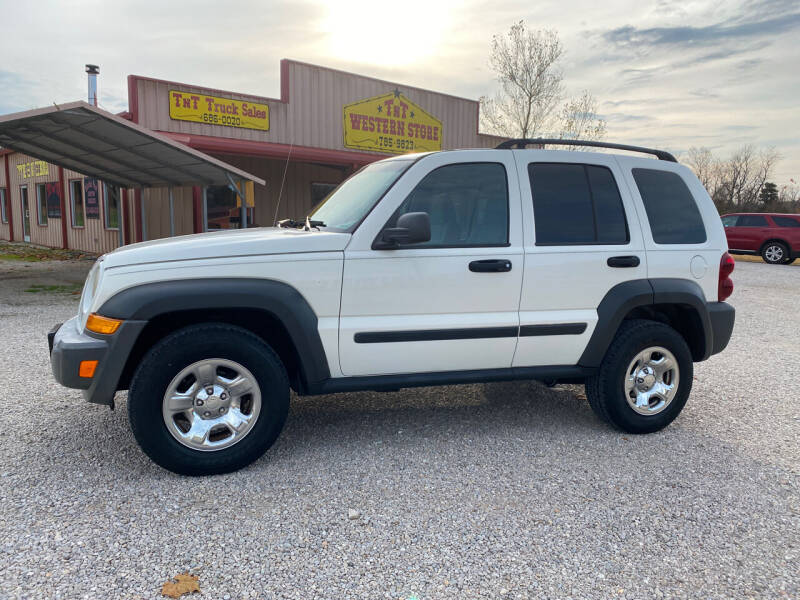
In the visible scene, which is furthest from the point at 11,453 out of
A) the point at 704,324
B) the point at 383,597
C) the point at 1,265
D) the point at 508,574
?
the point at 1,265

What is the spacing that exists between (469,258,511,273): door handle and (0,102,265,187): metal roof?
809 centimetres

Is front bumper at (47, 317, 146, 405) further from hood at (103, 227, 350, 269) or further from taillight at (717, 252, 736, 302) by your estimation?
taillight at (717, 252, 736, 302)

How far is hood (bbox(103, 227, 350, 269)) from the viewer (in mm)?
3203

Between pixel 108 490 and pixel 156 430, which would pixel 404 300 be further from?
pixel 108 490

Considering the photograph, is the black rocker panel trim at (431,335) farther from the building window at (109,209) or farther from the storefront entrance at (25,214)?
the storefront entrance at (25,214)

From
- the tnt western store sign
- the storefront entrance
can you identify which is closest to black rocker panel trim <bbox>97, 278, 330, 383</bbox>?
the tnt western store sign

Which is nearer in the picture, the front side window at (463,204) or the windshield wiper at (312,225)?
the front side window at (463,204)

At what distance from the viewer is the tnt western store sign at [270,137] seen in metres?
14.9

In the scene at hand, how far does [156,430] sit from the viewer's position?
3.17 m

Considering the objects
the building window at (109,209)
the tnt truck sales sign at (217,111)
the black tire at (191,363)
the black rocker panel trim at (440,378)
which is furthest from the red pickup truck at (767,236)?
the black tire at (191,363)

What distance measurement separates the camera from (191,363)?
Answer: 3.21 metres

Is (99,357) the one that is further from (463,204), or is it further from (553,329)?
(553,329)

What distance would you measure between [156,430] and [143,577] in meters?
0.91

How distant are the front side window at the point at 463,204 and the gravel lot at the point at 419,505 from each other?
1.33 m
